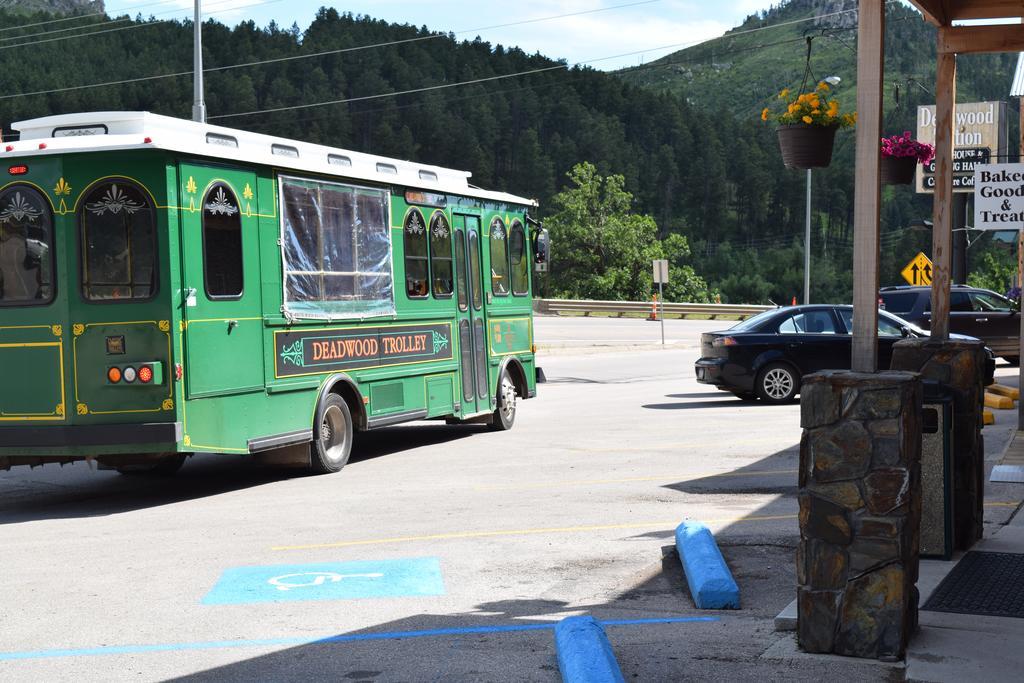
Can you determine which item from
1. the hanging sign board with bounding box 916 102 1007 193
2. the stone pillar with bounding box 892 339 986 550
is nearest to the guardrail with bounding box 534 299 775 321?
the hanging sign board with bounding box 916 102 1007 193

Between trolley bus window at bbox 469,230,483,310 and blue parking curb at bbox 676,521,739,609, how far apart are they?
8.18 m

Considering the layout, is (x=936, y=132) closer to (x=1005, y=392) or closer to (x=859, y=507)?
(x=859, y=507)

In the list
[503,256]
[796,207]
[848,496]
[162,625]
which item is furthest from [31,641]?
[796,207]

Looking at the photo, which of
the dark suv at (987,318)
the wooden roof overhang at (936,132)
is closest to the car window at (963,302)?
the dark suv at (987,318)

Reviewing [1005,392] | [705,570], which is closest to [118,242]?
[705,570]

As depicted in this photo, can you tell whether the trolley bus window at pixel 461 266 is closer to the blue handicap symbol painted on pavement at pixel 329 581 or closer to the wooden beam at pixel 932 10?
the wooden beam at pixel 932 10

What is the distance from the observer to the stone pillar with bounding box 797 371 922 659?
5480mm

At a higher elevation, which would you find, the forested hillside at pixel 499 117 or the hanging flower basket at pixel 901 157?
the forested hillside at pixel 499 117

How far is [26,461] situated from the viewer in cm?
1105

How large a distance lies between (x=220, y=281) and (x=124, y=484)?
274 cm

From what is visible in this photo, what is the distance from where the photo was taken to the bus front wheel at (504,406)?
1664 cm

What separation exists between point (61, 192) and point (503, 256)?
7.32 m

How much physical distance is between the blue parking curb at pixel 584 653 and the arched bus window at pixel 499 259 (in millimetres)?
10923

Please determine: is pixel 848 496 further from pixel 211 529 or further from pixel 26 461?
pixel 26 461
